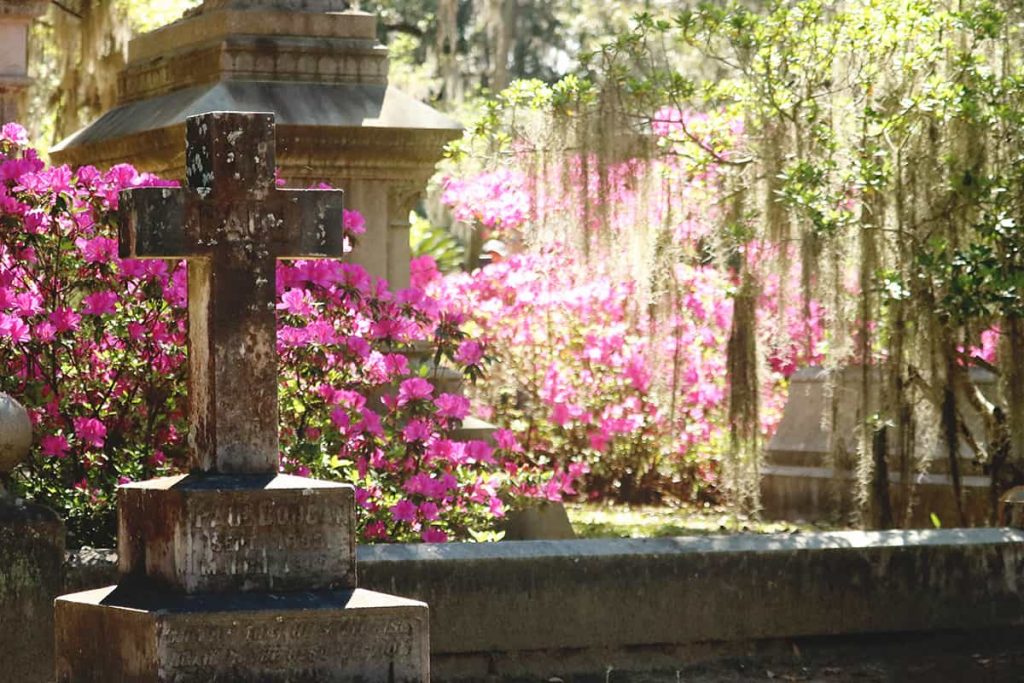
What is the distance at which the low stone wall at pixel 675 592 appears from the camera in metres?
7.21

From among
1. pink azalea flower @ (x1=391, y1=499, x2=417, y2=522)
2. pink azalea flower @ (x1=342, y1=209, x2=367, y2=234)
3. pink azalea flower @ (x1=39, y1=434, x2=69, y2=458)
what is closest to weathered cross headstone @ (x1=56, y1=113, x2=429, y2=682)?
pink azalea flower @ (x1=39, y1=434, x2=69, y2=458)

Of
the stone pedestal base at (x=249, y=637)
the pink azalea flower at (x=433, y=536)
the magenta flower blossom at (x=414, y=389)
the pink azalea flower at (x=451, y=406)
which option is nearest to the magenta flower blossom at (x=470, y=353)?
the pink azalea flower at (x=451, y=406)

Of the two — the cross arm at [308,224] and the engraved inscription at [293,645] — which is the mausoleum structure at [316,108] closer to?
the cross arm at [308,224]

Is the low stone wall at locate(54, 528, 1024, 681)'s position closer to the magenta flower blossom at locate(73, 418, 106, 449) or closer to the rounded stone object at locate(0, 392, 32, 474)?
the rounded stone object at locate(0, 392, 32, 474)

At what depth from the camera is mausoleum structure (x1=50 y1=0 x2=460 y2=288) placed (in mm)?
9781

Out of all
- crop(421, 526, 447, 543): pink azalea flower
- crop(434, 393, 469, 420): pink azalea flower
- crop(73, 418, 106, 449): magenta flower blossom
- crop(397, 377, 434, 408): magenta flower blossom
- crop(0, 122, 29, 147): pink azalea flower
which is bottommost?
crop(421, 526, 447, 543): pink azalea flower

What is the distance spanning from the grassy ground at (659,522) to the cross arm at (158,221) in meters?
5.06

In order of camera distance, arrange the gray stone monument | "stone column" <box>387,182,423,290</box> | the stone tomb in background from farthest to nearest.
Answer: the stone tomb in background
"stone column" <box>387,182,423,290</box>
the gray stone monument

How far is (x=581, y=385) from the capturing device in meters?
13.0

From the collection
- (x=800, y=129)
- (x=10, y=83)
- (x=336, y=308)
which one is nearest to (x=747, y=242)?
(x=800, y=129)

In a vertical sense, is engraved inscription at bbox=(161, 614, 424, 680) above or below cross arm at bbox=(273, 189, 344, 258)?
below

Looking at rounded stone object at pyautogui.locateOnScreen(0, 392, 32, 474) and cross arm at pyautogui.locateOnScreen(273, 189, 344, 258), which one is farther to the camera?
rounded stone object at pyautogui.locateOnScreen(0, 392, 32, 474)

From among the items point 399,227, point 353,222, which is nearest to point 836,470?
point 399,227

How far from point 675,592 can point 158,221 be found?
2.72 meters
